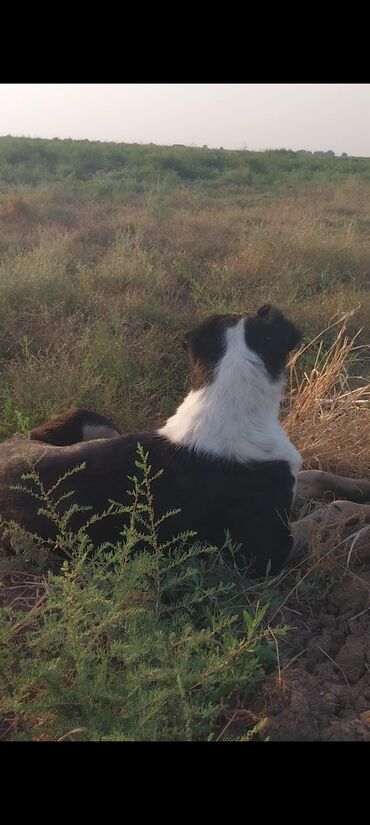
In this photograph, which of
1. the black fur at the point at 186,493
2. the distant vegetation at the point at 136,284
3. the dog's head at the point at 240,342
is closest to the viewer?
the black fur at the point at 186,493

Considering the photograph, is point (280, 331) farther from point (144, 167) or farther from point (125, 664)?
point (144, 167)

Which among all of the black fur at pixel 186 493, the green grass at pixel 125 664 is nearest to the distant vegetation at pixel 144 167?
the black fur at pixel 186 493

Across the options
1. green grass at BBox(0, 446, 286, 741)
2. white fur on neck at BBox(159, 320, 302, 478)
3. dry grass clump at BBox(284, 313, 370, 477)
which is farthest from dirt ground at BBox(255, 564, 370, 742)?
dry grass clump at BBox(284, 313, 370, 477)

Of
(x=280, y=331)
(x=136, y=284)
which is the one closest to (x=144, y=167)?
(x=136, y=284)

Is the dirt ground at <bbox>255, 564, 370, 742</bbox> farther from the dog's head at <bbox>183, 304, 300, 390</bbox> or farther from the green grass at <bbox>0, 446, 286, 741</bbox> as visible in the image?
the dog's head at <bbox>183, 304, 300, 390</bbox>

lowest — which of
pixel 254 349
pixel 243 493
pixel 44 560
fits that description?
pixel 44 560

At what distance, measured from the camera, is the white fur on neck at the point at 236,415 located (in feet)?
10.8

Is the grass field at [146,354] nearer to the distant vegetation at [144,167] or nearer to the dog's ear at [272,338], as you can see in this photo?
the dog's ear at [272,338]

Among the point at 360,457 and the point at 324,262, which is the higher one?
the point at 324,262

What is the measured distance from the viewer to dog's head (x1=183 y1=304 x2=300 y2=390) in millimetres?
3426
